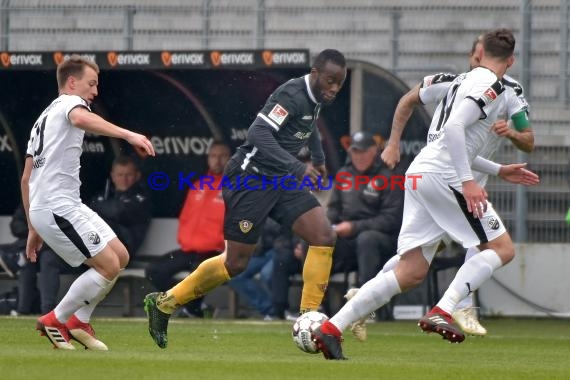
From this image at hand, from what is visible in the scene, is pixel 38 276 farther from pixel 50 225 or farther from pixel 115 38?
pixel 50 225

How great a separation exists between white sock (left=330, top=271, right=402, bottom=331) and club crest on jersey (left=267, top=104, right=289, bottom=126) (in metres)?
2.33

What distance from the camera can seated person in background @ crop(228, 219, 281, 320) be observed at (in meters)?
14.7

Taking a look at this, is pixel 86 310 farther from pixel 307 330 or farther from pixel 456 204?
pixel 456 204

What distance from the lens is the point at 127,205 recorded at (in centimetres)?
1535

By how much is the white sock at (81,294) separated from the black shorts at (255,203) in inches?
47.4

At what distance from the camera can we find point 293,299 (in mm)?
15367

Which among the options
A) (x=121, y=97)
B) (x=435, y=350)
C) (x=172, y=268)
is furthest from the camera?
(x=121, y=97)

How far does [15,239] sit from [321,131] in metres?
3.83

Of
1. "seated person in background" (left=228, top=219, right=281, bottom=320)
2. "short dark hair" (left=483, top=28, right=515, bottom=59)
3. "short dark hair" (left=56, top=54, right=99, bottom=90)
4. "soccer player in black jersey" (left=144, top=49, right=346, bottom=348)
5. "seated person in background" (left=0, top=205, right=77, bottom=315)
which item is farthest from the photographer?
"seated person in background" (left=228, top=219, right=281, bottom=320)

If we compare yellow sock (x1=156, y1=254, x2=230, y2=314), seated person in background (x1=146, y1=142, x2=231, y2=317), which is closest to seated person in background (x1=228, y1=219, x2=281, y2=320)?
seated person in background (x1=146, y1=142, x2=231, y2=317)

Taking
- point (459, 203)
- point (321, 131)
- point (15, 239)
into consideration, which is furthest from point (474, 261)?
point (15, 239)

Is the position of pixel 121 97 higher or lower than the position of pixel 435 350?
higher

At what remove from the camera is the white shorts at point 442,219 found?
8766 mm

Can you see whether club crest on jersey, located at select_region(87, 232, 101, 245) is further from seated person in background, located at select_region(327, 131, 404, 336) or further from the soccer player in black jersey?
seated person in background, located at select_region(327, 131, 404, 336)
